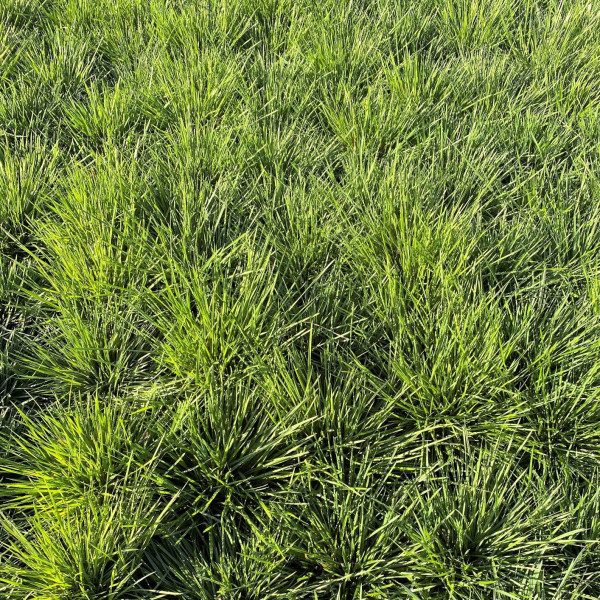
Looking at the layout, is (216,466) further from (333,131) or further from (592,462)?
(333,131)

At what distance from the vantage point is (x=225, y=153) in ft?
6.47

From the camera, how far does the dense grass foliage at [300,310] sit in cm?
126

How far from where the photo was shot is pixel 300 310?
5.35 ft

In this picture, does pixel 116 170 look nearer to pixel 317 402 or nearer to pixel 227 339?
pixel 227 339

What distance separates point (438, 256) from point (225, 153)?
769 millimetres

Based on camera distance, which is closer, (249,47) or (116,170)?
(116,170)

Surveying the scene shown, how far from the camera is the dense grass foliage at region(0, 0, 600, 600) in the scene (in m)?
1.26

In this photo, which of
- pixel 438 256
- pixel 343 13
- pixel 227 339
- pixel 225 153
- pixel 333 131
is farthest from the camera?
pixel 343 13

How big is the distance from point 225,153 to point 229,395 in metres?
0.88

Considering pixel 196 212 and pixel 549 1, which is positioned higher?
pixel 549 1

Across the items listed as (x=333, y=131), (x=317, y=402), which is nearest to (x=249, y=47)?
(x=333, y=131)

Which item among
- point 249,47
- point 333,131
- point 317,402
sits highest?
point 249,47

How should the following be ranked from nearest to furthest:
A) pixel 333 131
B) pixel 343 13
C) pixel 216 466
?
pixel 216 466 < pixel 333 131 < pixel 343 13

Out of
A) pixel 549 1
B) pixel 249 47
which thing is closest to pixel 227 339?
pixel 249 47
